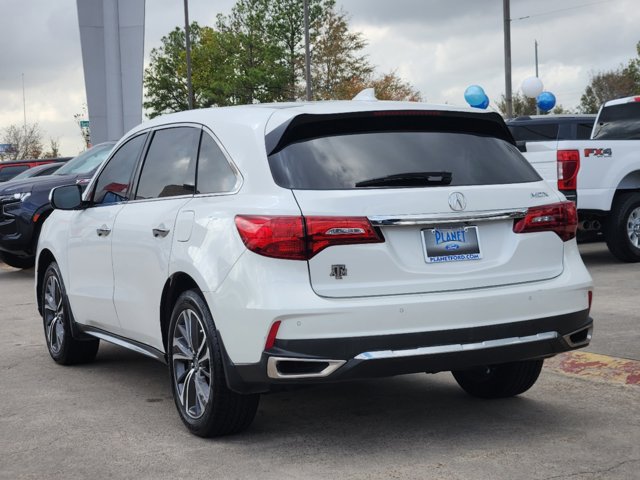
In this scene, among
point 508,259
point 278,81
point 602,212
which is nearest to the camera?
point 508,259

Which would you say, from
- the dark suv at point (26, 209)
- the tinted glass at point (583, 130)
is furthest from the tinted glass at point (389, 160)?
the tinted glass at point (583, 130)

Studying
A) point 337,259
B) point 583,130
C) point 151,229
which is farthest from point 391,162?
point 583,130

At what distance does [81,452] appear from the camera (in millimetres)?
5418

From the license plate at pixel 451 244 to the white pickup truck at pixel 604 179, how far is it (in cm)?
788

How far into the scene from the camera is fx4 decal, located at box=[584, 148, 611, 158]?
518 inches

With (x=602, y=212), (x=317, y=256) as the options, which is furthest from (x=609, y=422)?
(x=602, y=212)

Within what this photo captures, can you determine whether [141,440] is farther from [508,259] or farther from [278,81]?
[278,81]

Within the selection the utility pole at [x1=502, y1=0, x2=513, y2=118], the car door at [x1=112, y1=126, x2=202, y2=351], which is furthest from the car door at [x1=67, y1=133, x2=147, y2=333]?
the utility pole at [x1=502, y1=0, x2=513, y2=118]

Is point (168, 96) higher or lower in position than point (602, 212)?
higher

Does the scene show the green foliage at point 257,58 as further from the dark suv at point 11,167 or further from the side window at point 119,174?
the side window at point 119,174

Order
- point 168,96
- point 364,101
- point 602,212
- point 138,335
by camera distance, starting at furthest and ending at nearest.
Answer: point 168,96, point 602,212, point 138,335, point 364,101

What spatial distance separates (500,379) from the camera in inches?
246

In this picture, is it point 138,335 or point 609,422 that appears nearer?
point 609,422

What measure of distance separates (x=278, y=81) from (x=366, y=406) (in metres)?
70.4
